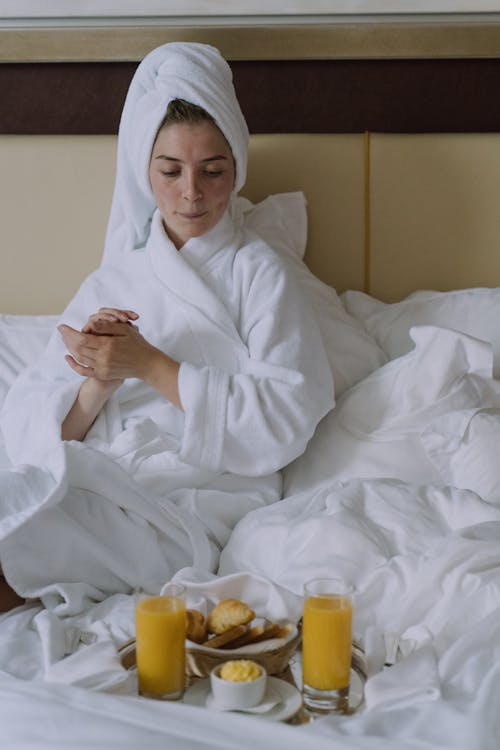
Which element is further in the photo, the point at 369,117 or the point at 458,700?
the point at 369,117

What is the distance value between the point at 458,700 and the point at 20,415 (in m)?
1.14

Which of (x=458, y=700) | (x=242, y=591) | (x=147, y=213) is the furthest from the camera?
(x=147, y=213)

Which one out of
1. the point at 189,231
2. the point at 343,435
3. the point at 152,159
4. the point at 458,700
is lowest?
the point at 458,700

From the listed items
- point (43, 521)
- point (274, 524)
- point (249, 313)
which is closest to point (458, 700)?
point (274, 524)

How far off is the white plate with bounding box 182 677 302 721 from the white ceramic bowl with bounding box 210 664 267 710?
0.02 metres

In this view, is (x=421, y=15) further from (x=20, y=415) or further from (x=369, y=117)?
(x=20, y=415)

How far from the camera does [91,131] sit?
2354 millimetres

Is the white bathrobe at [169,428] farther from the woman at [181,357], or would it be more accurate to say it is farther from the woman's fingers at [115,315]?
the woman's fingers at [115,315]

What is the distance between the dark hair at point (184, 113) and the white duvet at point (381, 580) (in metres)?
0.58

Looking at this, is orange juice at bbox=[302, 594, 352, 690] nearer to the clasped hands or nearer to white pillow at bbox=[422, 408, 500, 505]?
white pillow at bbox=[422, 408, 500, 505]

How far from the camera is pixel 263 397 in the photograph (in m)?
1.87

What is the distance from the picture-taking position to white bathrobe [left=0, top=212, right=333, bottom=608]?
5.38ft

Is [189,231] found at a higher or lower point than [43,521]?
higher

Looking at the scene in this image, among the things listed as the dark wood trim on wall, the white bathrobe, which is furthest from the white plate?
the dark wood trim on wall
